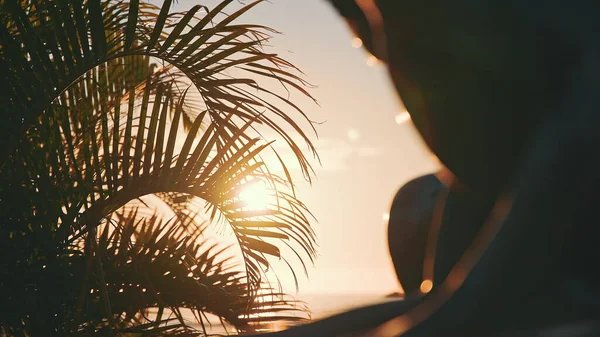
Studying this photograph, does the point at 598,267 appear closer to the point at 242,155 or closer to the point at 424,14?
the point at 424,14

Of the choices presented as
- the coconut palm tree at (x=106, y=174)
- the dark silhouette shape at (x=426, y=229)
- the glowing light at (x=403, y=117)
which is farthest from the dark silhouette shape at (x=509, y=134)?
the coconut palm tree at (x=106, y=174)

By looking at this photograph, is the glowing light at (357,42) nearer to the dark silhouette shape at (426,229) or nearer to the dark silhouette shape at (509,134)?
the dark silhouette shape at (509,134)

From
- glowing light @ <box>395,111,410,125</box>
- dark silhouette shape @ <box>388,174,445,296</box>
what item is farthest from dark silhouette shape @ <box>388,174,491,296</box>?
glowing light @ <box>395,111,410,125</box>

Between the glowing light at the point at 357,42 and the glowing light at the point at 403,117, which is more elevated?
the glowing light at the point at 357,42

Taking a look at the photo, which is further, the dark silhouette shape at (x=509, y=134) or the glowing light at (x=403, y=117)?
the glowing light at (x=403, y=117)

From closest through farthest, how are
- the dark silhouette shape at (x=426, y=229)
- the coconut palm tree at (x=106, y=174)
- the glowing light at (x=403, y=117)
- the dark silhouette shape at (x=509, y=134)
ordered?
the dark silhouette shape at (x=509, y=134) < the glowing light at (x=403, y=117) < the dark silhouette shape at (x=426, y=229) < the coconut palm tree at (x=106, y=174)

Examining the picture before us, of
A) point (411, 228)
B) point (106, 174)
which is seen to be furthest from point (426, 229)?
point (106, 174)

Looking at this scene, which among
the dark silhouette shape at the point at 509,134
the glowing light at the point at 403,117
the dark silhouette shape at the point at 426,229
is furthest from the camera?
the dark silhouette shape at the point at 426,229

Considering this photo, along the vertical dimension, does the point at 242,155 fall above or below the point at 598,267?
above

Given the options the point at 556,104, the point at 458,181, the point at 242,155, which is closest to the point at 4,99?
the point at 242,155

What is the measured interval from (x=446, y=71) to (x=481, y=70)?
6cm

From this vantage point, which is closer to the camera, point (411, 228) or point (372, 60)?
point (372, 60)

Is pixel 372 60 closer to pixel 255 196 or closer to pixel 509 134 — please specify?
pixel 509 134

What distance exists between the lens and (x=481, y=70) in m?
0.90
